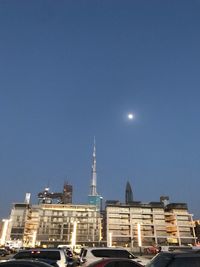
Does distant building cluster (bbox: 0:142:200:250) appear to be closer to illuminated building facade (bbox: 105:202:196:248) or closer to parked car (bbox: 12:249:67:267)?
illuminated building facade (bbox: 105:202:196:248)

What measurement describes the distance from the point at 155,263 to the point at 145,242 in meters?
140

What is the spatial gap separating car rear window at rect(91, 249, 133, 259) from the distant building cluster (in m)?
121

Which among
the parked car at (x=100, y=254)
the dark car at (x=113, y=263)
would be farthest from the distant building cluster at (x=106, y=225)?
the dark car at (x=113, y=263)

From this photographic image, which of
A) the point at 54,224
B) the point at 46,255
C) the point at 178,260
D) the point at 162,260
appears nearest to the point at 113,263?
the point at 162,260

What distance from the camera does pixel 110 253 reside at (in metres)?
20.1

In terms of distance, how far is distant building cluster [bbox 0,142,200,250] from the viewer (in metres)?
140

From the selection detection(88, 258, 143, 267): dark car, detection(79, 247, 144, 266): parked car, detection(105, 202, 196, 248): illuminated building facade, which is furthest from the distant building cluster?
detection(88, 258, 143, 267): dark car

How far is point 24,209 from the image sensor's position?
14962 cm

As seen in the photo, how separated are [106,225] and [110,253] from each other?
421 feet

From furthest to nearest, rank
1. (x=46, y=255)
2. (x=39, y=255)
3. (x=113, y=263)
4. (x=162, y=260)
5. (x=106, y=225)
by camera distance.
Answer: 1. (x=106, y=225)
2. (x=46, y=255)
3. (x=39, y=255)
4. (x=113, y=263)
5. (x=162, y=260)

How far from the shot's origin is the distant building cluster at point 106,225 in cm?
13962

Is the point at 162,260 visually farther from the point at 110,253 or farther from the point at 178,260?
the point at 110,253

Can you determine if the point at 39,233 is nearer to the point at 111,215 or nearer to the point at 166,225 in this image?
the point at 111,215

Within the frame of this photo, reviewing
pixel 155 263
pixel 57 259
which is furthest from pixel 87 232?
pixel 155 263
